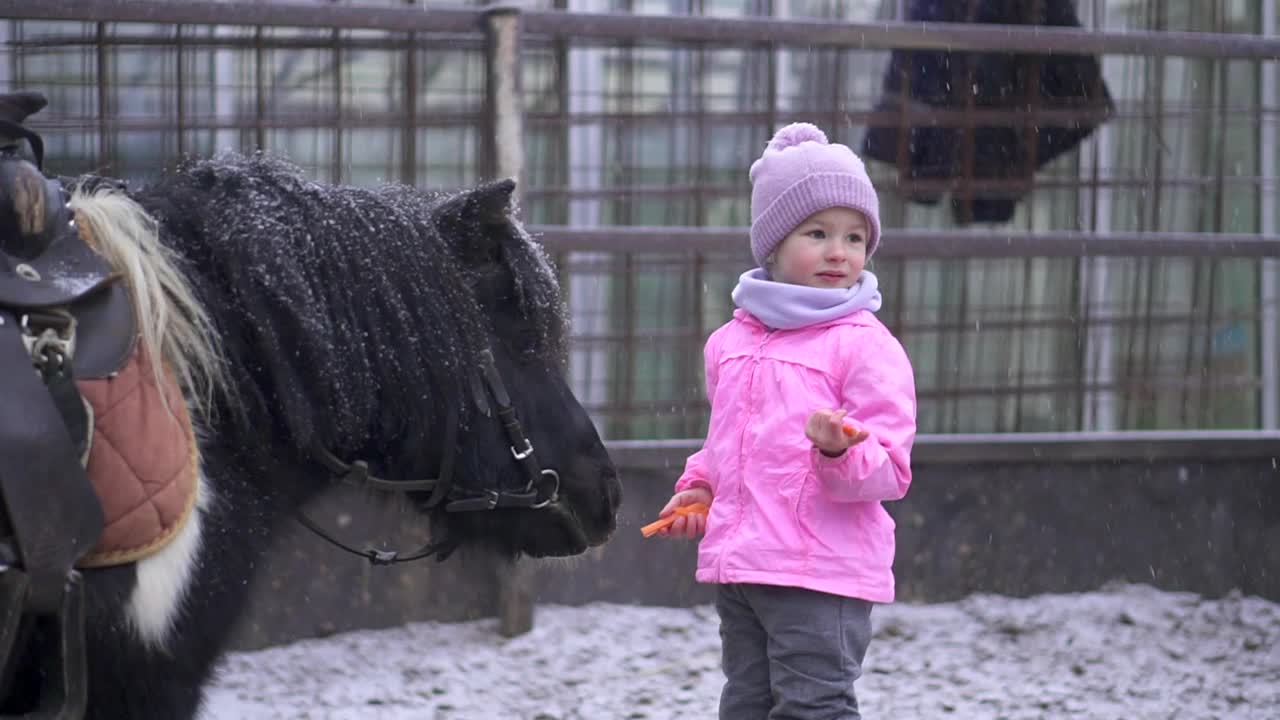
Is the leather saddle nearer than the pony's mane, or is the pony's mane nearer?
the leather saddle

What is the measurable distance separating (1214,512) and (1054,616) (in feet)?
2.34

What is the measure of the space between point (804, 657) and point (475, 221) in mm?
880

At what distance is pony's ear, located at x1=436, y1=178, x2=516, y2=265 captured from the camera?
2.11 m

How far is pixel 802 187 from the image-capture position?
222 cm

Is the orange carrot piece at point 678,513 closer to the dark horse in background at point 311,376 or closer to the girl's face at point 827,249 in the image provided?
the dark horse in background at point 311,376

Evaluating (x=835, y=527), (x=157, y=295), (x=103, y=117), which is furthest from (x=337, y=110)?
(x=835, y=527)

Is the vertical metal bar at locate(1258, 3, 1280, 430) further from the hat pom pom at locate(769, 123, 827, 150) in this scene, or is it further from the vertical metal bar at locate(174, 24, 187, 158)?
the vertical metal bar at locate(174, 24, 187, 158)

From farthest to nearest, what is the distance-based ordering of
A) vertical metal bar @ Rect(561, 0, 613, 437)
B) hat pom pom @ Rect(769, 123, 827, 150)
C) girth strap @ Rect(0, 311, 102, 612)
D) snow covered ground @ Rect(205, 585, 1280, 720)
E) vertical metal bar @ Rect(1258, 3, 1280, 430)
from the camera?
1. vertical metal bar @ Rect(1258, 3, 1280, 430)
2. vertical metal bar @ Rect(561, 0, 613, 437)
3. snow covered ground @ Rect(205, 585, 1280, 720)
4. hat pom pom @ Rect(769, 123, 827, 150)
5. girth strap @ Rect(0, 311, 102, 612)

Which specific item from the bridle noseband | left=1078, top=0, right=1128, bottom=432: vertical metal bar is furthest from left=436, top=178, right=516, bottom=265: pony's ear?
left=1078, top=0, right=1128, bottom=432: vertical metal bar

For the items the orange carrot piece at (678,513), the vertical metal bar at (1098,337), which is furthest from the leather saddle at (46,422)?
the vertical metal bar at (1098,337)

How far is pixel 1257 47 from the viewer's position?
14.3ft

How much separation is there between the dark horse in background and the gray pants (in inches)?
13.2

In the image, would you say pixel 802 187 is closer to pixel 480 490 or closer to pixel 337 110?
pixel 480 490

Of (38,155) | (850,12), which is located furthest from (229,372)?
(850,12)
